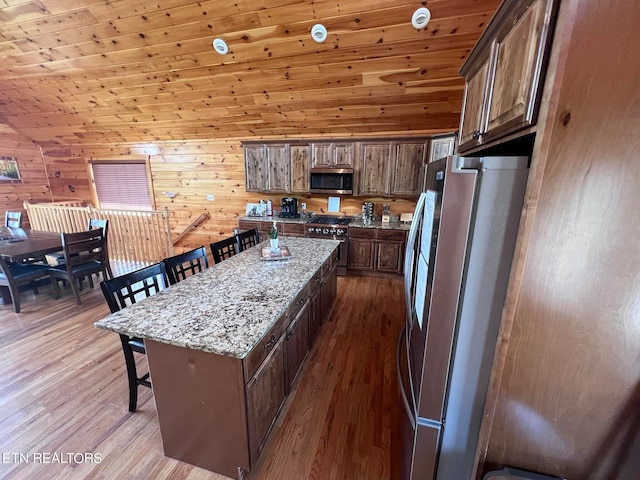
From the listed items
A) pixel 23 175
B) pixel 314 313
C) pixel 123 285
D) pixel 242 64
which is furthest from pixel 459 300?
pixel 23 175

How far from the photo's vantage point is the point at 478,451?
1.06 meters

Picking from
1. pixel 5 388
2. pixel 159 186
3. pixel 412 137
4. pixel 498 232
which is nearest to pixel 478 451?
pixel 498 232

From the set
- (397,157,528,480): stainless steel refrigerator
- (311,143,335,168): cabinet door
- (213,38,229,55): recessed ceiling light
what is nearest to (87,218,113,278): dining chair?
(213,38,229,55): recessed ceiling light

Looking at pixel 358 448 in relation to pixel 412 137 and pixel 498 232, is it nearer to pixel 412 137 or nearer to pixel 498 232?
pixel 498 232

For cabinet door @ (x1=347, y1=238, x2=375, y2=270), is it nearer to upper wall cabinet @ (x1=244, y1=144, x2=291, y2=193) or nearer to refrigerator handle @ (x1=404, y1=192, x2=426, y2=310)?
upper wall cabinet @ (x1=244, y1=144, x2=291, y2=193)

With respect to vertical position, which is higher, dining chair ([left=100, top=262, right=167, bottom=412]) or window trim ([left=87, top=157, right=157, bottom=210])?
window trim ([left=87, top=157, right=157, bottom=210])

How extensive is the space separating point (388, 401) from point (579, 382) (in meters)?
1.30

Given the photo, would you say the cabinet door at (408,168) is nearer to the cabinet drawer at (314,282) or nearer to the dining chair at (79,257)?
the cabinet drawer at (314,282)

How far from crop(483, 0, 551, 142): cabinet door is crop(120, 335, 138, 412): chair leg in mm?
2292

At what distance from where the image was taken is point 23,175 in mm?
5824

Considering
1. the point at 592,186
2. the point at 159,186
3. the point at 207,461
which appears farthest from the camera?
the point at 159,186

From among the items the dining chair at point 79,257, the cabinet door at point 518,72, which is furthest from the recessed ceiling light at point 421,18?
the dining chair at point 79,257

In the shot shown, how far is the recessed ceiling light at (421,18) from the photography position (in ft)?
7.66

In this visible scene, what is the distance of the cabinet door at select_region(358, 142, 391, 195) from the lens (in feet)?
13.6
